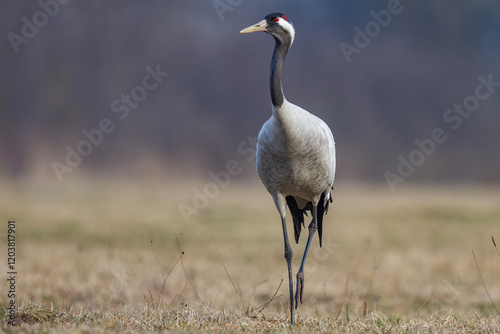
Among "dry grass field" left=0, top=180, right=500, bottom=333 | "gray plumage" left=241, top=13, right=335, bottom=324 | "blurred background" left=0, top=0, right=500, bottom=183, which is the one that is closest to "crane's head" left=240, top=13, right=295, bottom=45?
"gray plumage" left=241, top=13, right=335, bottom=324

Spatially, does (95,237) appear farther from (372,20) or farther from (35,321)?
(372,20)

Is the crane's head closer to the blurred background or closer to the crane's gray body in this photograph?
the crane's gray body

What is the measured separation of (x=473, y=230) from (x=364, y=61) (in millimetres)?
50340

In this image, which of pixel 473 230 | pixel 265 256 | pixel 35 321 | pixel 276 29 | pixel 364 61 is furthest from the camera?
pixel 364 61

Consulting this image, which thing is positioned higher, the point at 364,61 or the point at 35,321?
the point at 364,61

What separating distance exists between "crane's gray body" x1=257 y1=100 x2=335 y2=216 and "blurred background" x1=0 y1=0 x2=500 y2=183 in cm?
4507

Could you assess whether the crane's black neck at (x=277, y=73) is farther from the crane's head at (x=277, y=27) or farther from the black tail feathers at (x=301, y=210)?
the black tail feathers at (x=301, y=210)

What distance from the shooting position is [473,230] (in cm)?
1831

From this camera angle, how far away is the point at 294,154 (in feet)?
18.0

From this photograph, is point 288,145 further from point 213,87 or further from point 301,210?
point 213,87

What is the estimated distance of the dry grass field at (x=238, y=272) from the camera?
5086mm

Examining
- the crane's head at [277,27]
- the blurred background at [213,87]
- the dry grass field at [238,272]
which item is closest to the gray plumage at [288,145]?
the crane's head at [277,27]

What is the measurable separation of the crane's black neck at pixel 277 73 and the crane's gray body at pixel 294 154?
0.23ft

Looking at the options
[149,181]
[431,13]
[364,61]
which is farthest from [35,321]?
[431,13]
